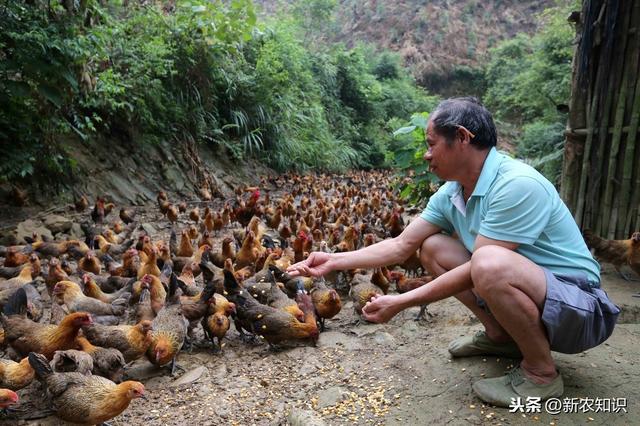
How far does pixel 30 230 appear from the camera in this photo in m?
8.28

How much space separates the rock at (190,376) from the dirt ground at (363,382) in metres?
0.02

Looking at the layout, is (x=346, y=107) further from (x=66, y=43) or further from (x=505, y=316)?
(x=505, y=316)

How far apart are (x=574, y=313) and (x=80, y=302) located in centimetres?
467

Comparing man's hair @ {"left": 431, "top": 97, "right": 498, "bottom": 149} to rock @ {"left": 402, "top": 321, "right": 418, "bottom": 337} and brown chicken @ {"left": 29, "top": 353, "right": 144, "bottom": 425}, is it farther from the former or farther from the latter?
brown chicken @ {"left": 29, "top": 353, "right": 144, "bottom": 425}

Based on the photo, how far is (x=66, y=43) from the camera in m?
7.23

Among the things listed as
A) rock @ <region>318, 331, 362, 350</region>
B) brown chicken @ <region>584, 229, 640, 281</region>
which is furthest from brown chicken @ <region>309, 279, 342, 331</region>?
brown chicken @ <region>584, 229, 640, 281</region>

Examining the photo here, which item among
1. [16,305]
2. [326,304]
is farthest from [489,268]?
[16,305]

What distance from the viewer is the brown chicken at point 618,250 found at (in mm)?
5582

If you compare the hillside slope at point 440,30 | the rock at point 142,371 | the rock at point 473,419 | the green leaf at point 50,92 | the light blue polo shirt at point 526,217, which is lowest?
the rock at point 142,371

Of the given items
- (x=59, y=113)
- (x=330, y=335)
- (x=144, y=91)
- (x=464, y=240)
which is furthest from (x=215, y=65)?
(x=464, y=240)

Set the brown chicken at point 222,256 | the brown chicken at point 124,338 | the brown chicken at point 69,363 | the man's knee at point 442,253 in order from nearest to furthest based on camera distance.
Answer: the man's knee at point 442,253 < the brown chicken at point 69,363 < the brown chicken at point 124,338 < the brown chicken at point 222,256

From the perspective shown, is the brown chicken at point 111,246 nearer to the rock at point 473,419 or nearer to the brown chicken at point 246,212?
the brown chicken at point 246,212

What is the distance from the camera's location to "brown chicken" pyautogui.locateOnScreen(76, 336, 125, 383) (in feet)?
12.7

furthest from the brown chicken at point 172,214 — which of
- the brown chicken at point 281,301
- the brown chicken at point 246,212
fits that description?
the brown chicken at point 281,301
